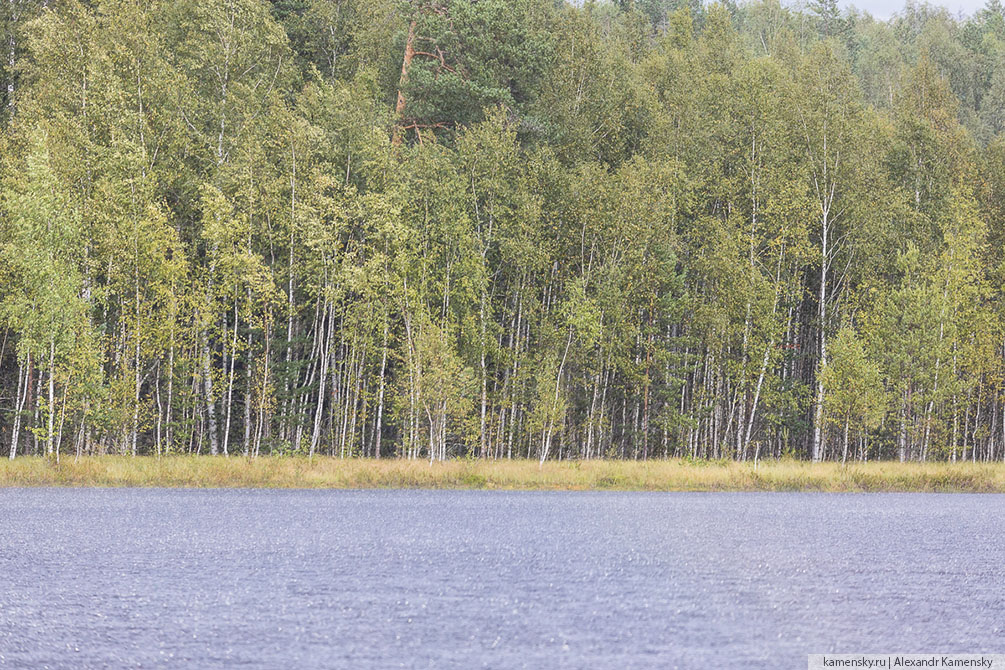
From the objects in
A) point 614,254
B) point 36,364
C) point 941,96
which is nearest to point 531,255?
point 614,254

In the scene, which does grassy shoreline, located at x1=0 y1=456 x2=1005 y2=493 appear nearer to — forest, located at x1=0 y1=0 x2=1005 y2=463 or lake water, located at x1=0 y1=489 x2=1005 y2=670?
forest, located at x1=0 y1=0 x2=1005 y2=463

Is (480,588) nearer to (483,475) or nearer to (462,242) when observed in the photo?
(483,475)

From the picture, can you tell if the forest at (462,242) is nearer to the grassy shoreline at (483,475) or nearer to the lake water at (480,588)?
the grassy shoreline at (483,475)

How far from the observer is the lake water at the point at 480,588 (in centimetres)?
886

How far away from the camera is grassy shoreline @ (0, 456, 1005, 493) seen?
3173 centimetres

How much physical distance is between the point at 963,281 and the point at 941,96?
11.8 metres

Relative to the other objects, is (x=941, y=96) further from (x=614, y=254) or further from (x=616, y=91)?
(x=614, y=254)

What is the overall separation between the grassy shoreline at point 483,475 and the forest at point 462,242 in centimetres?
377

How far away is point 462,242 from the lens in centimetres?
4250

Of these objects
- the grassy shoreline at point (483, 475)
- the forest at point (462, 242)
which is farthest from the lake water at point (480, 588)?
the forest at point (462, 242)

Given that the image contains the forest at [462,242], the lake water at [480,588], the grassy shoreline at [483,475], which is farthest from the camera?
the forest at [462,242]

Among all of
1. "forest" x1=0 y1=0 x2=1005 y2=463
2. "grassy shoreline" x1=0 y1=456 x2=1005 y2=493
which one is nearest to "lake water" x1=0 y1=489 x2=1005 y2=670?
"grassy shoreline" x1=0 y1=456 x2=1005 y2=493

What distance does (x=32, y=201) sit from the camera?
3503cm

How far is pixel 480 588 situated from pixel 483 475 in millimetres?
21976
